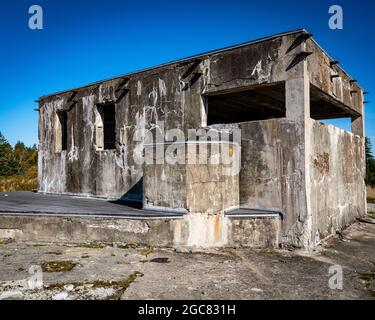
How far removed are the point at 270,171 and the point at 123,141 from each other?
456 cm

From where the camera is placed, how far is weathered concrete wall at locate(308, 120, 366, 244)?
6492mm

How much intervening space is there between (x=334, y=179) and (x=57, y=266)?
643 cm

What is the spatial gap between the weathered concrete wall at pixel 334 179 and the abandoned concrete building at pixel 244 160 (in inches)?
1.0

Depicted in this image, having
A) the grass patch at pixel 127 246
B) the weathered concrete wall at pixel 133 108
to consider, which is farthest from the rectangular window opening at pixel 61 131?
the grass patch at pixel 127 246

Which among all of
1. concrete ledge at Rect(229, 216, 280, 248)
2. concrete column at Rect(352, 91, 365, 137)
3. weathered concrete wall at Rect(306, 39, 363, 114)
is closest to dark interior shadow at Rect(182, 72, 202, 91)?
weathered concrete wall at Rect(306, 39, 363, 114)

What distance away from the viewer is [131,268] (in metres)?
4.80

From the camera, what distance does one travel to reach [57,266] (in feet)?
16.0

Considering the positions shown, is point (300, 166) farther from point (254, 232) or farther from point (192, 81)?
point (192, 81)

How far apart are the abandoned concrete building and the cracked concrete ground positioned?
0.46 m

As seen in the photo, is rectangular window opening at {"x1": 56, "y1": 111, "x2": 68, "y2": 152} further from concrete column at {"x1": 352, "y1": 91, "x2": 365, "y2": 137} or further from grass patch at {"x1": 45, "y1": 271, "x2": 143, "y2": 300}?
concrete column at {"x1": 352, "y1": 91, "x2": 365, "y2": 137}

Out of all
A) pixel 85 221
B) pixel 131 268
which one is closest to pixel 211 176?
pixel 131 268

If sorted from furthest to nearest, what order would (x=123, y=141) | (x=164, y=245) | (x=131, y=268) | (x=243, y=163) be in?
(x=123, y=141) < (x=243, y=163) < (x=164, y=245) < (x=131, y=268)

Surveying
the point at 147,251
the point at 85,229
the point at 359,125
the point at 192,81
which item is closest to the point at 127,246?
the point at 147,251
